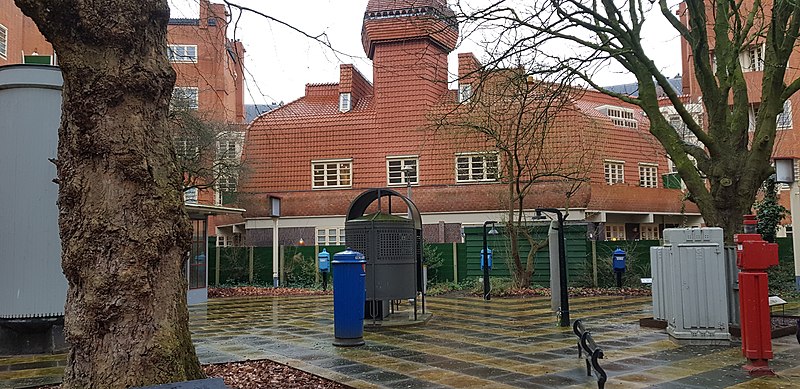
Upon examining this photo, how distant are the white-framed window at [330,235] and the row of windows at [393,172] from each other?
217 cm

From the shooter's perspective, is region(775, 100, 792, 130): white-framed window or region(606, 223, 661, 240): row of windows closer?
region(775, 100, 792, 130): white-framed window

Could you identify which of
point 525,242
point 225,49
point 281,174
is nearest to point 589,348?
point 225,49

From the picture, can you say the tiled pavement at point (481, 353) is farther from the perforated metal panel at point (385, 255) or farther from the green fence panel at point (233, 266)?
the green fence panel at point (233, 266)

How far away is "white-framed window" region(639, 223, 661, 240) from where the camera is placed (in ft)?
109

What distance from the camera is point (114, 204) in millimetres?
5191

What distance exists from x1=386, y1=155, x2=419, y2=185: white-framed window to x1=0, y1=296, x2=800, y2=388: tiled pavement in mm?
17960

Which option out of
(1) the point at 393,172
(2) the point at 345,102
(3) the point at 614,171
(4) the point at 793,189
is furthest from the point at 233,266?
(4) the point at 793,189

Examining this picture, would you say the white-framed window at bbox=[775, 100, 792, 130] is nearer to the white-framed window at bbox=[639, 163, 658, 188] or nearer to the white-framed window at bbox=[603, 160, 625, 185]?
the white-framed window at bbox=[639, 163, 658, 188]

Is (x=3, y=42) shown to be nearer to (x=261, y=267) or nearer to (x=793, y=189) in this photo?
(x=261, y=267)

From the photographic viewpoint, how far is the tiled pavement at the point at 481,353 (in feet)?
23.2

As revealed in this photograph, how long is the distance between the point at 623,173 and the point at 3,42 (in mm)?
27997

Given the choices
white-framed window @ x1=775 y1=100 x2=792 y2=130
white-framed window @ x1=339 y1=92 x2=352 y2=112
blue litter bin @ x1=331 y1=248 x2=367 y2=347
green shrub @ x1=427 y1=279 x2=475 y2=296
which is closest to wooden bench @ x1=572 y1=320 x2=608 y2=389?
blue litter bin @ x1=331 y1=248 x2=367 y2=347

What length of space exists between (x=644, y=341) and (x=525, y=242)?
12.4 meters

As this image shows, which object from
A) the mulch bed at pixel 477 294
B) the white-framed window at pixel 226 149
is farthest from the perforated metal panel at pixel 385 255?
the white-framed window at pixel 226 149
